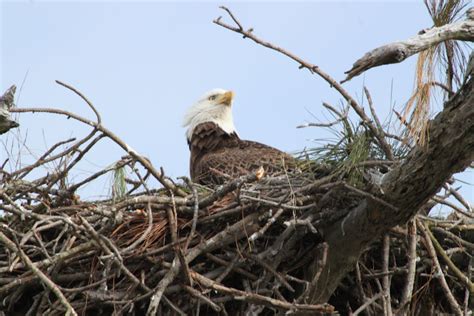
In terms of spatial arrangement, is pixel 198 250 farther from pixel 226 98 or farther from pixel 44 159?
pixel 226 98

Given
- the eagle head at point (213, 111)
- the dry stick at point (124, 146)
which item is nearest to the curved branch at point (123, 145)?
the dry stick at point (124, 146)

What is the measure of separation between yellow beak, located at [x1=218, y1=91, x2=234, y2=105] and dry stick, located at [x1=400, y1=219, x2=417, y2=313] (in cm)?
308

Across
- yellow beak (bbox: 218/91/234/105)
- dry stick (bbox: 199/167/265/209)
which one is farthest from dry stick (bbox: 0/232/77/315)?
yellow beak (bbox: 218/91/234/105)

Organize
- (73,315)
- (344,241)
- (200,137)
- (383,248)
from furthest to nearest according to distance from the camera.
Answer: (200,137)
(383,248)
(344,241)
(73,315)

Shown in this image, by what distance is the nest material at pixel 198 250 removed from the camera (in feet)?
15.0

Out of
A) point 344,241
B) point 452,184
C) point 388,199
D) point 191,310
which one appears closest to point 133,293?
point 191,310

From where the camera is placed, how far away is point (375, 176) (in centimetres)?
439

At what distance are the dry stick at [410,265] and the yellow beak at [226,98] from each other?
3.08m

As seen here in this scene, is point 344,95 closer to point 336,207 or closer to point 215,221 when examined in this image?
point 336,207

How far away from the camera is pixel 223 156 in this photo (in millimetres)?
6527

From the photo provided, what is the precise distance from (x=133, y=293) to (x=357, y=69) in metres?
2.08

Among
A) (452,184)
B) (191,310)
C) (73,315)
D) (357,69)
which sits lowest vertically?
(73,315)

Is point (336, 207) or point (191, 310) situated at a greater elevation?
point (336, 207)

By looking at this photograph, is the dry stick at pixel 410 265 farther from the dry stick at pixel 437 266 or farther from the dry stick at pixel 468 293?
the dry stick at pixel 468 293
